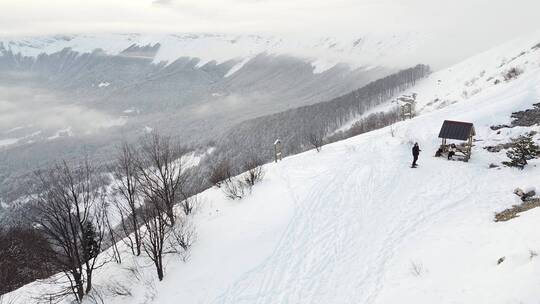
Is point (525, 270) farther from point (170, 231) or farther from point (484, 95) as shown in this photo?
point (484, 95)

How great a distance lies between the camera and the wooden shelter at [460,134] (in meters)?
22.7

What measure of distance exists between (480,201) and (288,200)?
9.43m

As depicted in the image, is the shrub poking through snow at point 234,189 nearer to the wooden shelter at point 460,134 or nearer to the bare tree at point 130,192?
the bare tree at point 130,192

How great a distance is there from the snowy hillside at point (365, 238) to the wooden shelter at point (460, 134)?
0.66 m

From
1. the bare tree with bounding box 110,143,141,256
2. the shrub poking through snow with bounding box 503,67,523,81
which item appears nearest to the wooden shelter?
the shrub poking through snow with bounding box 503,67,523,81

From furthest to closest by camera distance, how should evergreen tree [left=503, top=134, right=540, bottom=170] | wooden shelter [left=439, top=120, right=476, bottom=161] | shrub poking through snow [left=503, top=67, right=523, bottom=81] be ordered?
1. shrub poking through snow [left=503, top=67, right=523, bottom=81]
2. wooden shelter [left=439, top=120, right=476, bottom=161]
3. evergreen tree [left=503, top=134, right=540, bottom=170]

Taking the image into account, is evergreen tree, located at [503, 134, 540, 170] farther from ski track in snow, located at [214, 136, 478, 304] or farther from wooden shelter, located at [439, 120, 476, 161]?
ski track in snow, located at [214, 136, 478, 304]

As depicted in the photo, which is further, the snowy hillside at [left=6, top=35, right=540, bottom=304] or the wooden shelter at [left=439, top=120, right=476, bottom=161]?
the wooden shelter at [left=439, top=120, right=476, bottom=161]

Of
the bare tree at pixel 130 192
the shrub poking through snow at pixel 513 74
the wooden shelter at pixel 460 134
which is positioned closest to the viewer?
the bare tree at pixel 130 192

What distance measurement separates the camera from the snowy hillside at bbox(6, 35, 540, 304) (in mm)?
12312

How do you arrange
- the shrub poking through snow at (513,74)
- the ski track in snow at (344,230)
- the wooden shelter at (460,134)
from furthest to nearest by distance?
the shrub poking through snow at (513,74), the wooden shelter at (460,134), the ski track in snow at (344,230)

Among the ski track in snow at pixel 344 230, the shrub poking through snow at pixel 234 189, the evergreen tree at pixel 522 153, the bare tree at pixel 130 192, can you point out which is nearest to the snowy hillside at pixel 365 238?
the ski track in snow at pixel 344 230

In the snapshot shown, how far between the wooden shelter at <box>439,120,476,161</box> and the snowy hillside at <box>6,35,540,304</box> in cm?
66

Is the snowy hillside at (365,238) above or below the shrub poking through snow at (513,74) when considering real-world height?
below
